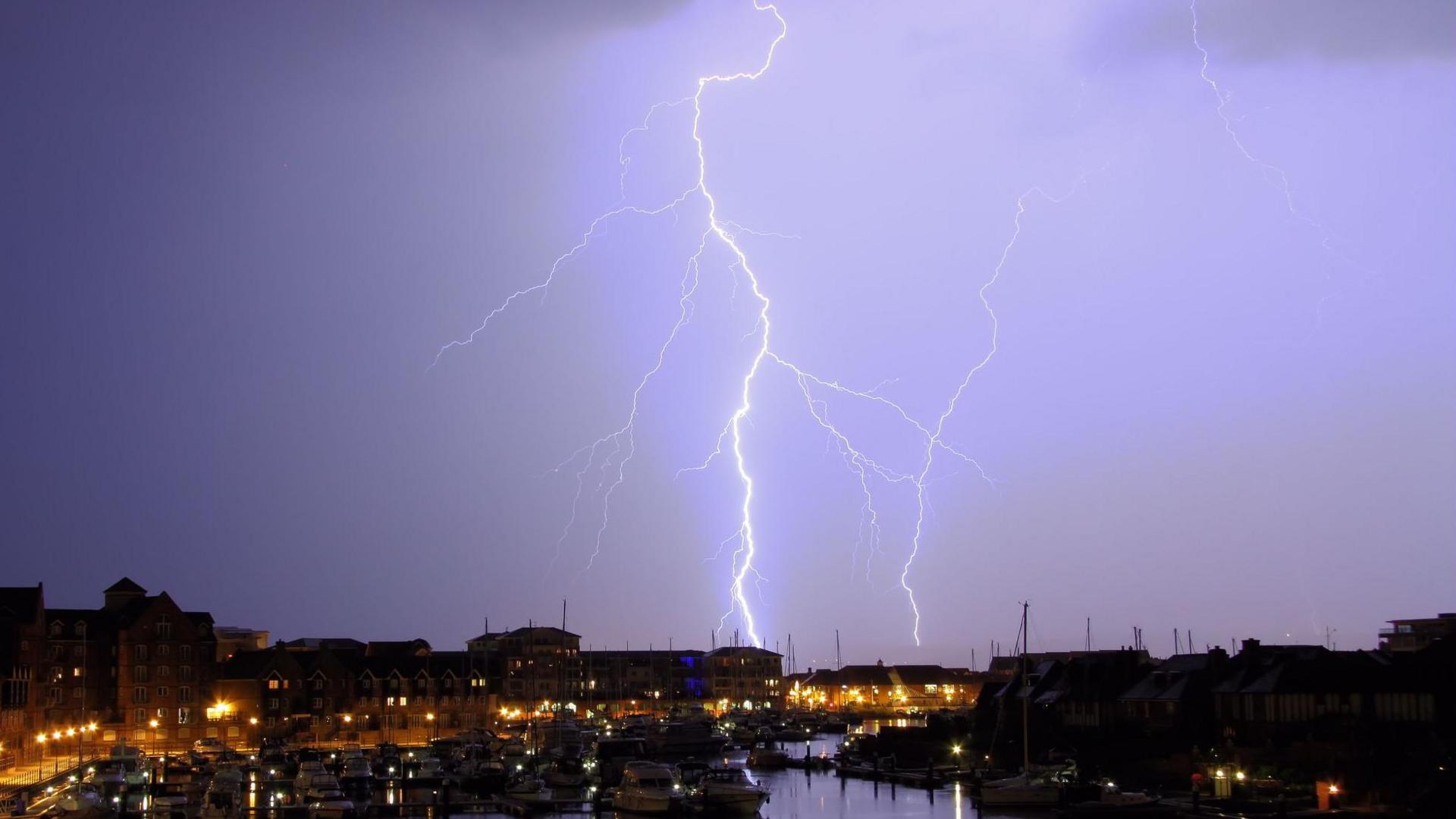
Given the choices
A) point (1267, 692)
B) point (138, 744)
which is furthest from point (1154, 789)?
point (138, 744)

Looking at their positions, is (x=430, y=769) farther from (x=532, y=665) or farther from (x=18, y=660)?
(x=532, y=665)

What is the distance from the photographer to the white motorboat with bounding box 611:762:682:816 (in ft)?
146

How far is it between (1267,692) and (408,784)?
32.7 m

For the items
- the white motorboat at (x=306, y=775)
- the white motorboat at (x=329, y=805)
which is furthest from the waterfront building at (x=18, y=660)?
the white motorboat at (x=329, y=805)

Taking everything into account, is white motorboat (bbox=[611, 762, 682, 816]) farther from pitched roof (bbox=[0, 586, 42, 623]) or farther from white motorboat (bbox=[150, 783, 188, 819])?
pitched roof (bbox=[0, 586, 42, 623])

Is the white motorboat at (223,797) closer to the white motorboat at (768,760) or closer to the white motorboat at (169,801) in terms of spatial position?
the white motorboat at (169,801)

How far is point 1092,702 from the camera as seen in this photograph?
204 feet

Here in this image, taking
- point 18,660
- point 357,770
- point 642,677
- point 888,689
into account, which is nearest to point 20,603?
point 18,660

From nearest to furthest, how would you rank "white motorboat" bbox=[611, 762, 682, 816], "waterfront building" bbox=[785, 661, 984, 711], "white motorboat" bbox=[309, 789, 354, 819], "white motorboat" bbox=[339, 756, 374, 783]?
"white motorboat" bbox=[309, 789, 354, 819] < "white motorboat" bbox=[611, 762, 682, 816] < "white motorboat" bbox=[339, 756, 374, 783] < "waterfront building" bbox=[785, 661, 984, 711]

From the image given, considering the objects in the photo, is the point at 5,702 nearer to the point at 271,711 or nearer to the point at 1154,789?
the point at 271,711

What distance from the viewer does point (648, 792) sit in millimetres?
45031

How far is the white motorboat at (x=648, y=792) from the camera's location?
44594mm

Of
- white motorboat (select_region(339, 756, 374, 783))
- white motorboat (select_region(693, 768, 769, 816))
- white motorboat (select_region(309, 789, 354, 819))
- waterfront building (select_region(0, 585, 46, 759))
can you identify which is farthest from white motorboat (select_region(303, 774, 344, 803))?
waterfront building (select_region(0, 585, 46, 759))

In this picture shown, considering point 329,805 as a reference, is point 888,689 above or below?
below
